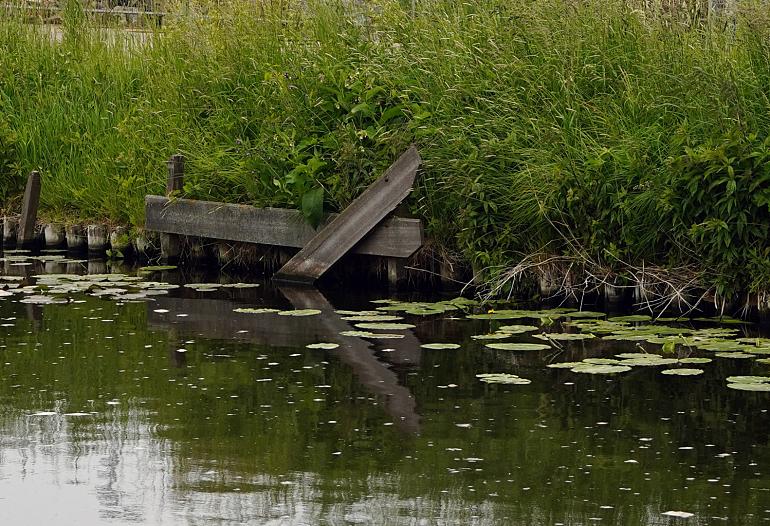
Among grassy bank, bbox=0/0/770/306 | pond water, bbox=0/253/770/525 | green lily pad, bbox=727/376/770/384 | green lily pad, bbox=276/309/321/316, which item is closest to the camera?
pond water, bbox=0/253/770/525

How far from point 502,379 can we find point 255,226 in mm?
4972

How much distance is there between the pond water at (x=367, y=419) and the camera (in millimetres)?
6160

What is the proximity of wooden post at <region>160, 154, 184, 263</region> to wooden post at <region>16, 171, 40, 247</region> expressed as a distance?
70.8 inches

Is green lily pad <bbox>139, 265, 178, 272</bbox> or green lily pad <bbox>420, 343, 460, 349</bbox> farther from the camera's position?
green lily pad <bbox>139, 265, 178, 272</bbox>

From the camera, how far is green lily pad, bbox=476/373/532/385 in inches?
333

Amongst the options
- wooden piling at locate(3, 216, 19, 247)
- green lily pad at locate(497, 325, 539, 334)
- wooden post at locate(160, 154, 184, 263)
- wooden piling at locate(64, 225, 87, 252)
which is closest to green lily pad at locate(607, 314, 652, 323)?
green lily pad at locate(497, 325, 539, 334)

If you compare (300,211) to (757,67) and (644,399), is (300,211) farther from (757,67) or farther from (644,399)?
(644,399)

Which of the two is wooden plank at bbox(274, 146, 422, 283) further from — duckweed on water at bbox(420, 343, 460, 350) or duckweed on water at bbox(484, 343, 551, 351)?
duckweed on water at bbox(484, 343, 551, 351)

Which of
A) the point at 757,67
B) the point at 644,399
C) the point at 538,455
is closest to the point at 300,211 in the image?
the point at 757,67

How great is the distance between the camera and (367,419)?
25.3ft

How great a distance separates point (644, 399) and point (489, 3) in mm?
5630

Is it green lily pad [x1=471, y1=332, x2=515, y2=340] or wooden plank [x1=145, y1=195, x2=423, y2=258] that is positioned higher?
wooden plank [x1=145, y1=195, x2=423, y2=258]

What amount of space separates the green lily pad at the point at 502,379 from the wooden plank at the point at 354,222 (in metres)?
3.62

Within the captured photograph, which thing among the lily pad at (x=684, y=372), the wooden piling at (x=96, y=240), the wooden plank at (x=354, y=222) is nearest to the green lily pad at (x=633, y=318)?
the lily pad at (x=684, y=372)
